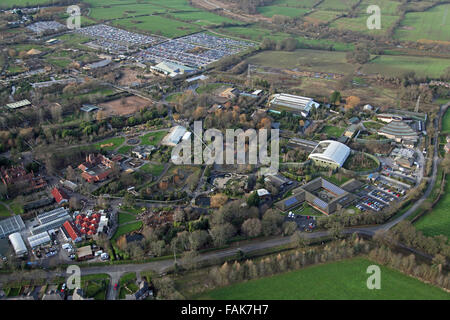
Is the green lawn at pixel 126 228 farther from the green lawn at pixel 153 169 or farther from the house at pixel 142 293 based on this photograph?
the green lawn at pixel 153 169

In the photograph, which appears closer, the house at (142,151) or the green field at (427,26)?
the house at (142,151)

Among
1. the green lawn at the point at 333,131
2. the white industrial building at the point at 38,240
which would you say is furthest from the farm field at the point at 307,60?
the white industrial building at the point at 38,240

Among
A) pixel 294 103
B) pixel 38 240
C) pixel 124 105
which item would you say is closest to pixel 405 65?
pixel 294 103

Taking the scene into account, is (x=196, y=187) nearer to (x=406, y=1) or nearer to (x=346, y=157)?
(x=346, y=157)

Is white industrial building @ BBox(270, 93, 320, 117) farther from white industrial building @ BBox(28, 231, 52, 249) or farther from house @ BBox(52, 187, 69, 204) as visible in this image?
white industrial building @ BBox(28, 231, 52, 249)

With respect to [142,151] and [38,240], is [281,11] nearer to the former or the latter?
[142,151]

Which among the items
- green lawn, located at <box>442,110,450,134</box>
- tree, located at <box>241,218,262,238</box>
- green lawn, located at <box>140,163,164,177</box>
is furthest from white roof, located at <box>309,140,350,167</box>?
green lawn, located at <box>140,163,164,177</box>
